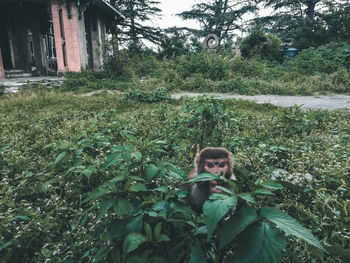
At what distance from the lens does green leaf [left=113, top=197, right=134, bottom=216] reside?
1211mm

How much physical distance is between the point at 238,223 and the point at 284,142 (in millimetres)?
3081

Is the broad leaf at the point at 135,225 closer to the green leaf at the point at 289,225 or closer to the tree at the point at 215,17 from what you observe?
the green leaf at the point at 289,225

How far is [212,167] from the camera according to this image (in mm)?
1776

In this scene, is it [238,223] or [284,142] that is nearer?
[238,223]

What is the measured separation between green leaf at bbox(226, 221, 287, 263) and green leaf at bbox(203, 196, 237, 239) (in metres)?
0.11

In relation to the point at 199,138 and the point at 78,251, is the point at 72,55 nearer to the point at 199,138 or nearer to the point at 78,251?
the point at 199,138

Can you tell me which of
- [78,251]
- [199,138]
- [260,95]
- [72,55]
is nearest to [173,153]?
[199,138]

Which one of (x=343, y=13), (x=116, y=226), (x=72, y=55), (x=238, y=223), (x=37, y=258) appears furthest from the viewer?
(x=343, y=13)

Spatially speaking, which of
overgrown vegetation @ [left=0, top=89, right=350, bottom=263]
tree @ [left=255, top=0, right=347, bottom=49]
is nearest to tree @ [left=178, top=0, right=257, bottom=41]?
tree @ [left=255, top=0, right=347, bottom=49]

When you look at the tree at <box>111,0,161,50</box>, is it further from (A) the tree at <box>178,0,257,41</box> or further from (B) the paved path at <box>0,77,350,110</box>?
(B) the paved path at <box>0,77,350,110</box>

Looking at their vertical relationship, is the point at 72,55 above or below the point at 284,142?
above

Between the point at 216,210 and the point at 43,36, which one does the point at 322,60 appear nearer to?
the point at 43,36

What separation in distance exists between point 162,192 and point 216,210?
61cm

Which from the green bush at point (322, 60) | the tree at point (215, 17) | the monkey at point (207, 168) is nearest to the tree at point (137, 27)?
the tree at point (215, 17)
